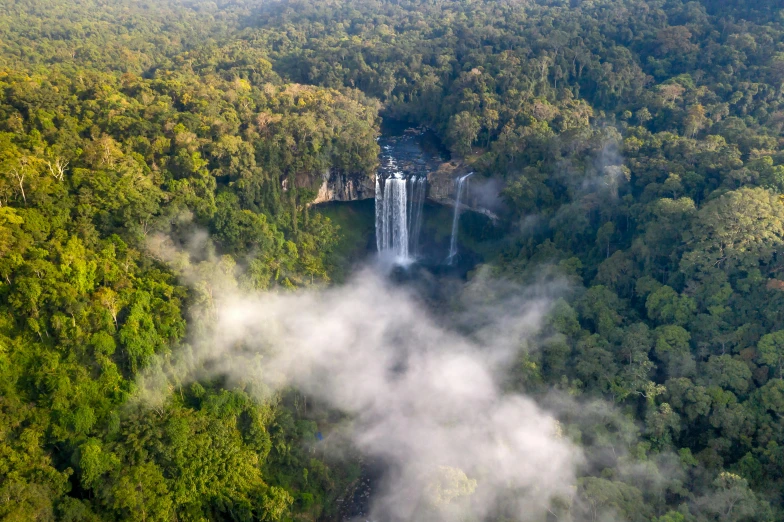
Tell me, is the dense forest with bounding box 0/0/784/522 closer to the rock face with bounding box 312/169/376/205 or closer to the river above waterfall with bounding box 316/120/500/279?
the rock face with bounding box 312/169/376/205

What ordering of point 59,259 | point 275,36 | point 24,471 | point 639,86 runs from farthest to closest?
point 275,36 < point 639,86 < point 59,259 < point 24,471

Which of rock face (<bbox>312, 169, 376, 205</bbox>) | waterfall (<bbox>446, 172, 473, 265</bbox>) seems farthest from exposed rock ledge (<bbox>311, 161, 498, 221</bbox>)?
waterfall (<bbox>446, 172, 473, 265</bbox>)

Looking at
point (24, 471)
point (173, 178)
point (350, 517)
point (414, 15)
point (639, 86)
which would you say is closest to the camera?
point (24, 471)

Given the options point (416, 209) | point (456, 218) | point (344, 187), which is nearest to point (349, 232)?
point (344, 187)

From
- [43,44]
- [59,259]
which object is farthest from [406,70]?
[59,259]

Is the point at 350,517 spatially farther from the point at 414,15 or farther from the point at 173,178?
the point at 414,15

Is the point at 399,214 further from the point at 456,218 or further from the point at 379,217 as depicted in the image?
the point at 456,218

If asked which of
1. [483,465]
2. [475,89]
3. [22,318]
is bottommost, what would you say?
[483,465]

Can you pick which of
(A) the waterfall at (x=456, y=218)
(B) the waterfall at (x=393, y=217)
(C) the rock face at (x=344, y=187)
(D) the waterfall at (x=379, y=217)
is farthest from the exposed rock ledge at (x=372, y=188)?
(B) the waterfall at (x=393, y=217)

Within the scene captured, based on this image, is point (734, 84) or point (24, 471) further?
point (734, 84)
